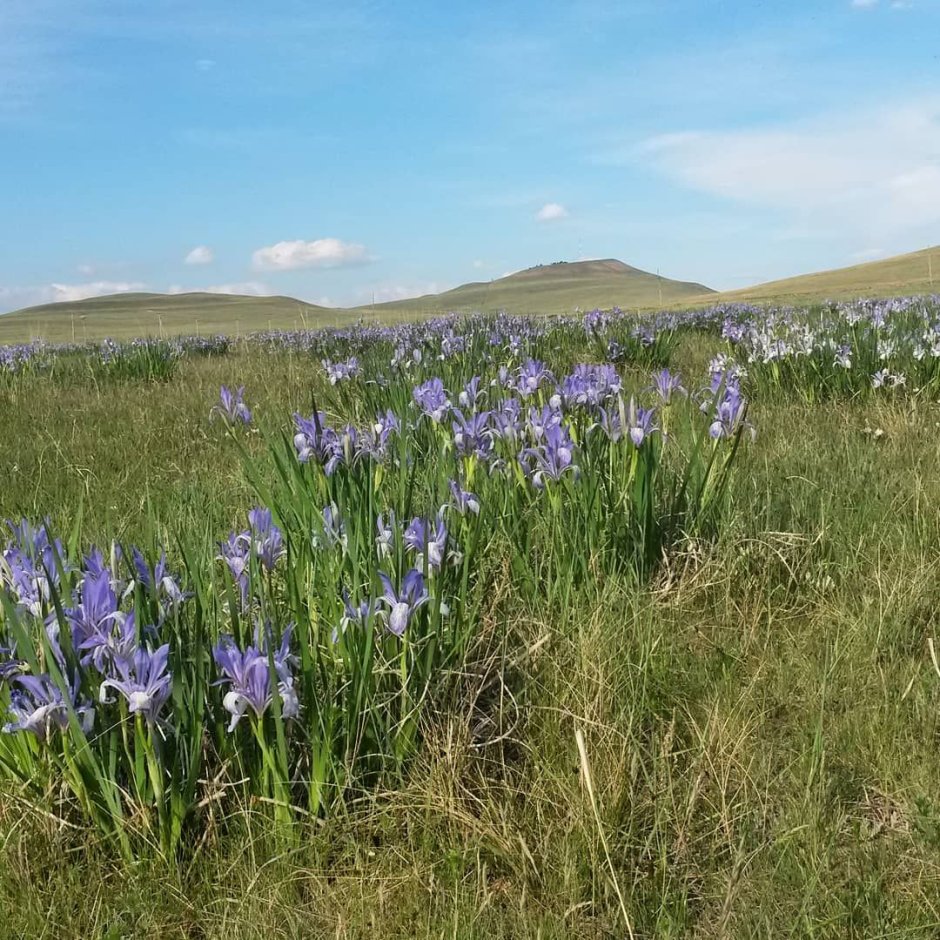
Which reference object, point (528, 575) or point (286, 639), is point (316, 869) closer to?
point (286, 639)

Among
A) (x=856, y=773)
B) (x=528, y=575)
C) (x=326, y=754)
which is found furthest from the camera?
(x=528, y=575)

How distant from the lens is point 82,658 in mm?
1501

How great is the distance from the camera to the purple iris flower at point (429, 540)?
1.84 meters

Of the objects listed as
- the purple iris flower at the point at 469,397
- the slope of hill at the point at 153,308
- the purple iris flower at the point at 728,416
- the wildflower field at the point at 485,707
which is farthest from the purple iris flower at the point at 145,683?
the slope of hill at the point at 153,308

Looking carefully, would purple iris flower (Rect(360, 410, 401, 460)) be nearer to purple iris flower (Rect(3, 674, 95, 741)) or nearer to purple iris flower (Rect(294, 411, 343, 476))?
purple iris flower (Rect(294, 411, 343, 476))

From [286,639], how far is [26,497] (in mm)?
3001

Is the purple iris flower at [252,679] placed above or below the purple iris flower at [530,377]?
below

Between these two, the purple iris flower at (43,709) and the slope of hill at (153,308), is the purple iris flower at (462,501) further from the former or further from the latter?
the slope of hill at (153,308)

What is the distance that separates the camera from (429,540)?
1877 mm

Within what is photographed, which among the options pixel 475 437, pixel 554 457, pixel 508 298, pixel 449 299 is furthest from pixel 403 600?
pixel 508 298

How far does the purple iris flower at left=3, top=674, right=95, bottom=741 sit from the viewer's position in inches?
57.2

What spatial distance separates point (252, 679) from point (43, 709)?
0.36 metres

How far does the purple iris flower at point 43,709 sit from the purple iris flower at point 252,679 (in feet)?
0.86

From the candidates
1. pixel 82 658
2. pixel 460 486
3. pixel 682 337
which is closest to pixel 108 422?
pixel 460 486
